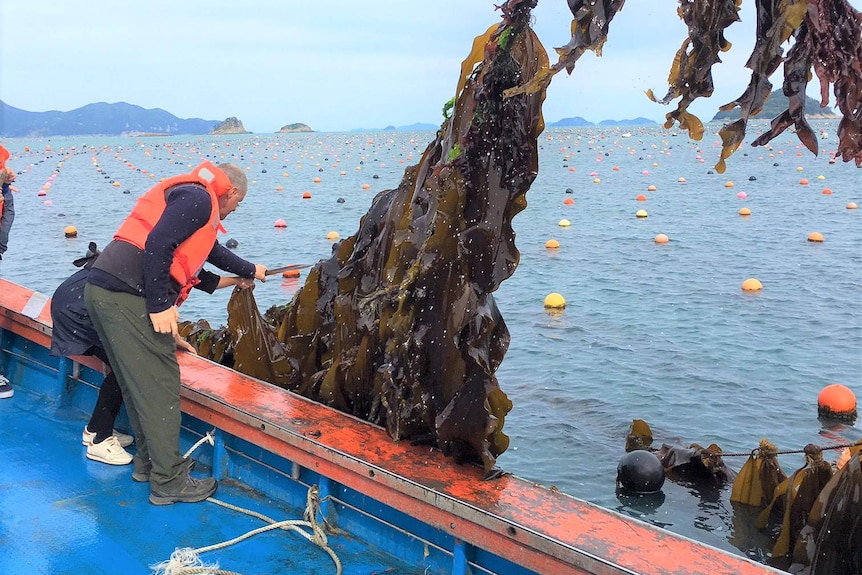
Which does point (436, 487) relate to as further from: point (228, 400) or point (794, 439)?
point (794, 439)

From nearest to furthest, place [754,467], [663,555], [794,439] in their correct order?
[663,555]
[754,467]
[794,439]

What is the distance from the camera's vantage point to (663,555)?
2926 mm

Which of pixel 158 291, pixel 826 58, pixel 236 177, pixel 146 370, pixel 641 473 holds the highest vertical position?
pixel 826 58

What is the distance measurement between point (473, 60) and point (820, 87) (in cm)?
160

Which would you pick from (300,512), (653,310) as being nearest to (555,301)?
(653,310)

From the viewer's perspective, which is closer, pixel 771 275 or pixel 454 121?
pixel 454 121

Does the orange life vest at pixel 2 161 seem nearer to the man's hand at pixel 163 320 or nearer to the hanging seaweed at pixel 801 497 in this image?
the man's hand at pixel 163 320

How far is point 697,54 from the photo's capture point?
9.75 feet

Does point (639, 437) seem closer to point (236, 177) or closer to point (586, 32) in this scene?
point (236, 177)

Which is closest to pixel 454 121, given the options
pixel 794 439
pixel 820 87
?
pixel 820 87

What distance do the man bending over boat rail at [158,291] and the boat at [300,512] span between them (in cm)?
30

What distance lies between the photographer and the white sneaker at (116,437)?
4.76m

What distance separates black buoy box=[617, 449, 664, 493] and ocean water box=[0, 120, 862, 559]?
147 millimetres

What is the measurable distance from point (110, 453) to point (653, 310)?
10.7 m
